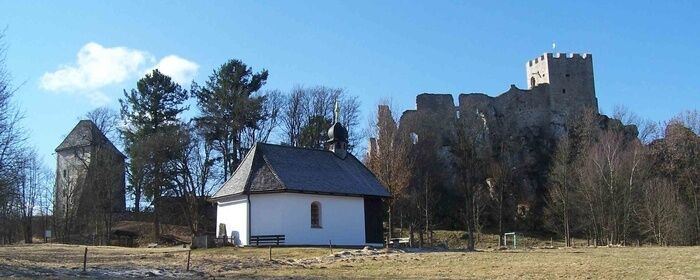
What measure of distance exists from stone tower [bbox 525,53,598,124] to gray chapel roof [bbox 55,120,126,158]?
4245 centimetres

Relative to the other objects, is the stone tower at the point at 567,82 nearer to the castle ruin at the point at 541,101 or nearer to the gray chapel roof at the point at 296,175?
the castle ruin at the point at 541,101

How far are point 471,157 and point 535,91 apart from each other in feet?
55.1

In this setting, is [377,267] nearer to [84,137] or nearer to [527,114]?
[84,137]

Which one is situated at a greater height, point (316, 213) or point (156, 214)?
point (156, 214)

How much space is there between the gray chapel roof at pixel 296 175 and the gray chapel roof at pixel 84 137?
23.4m

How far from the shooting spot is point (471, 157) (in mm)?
59531

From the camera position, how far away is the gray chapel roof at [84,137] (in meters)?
58.5

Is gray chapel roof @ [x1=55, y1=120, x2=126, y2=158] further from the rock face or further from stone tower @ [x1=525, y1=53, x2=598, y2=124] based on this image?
stone tower @ [x1=525, y1=53, x2=598, y2=124]

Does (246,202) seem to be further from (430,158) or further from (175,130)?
(430,158)

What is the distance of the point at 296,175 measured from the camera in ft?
123

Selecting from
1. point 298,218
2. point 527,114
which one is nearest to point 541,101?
point 527,114

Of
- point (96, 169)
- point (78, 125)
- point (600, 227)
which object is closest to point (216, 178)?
point (96, 169)

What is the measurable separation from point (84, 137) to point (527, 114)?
42412 mm

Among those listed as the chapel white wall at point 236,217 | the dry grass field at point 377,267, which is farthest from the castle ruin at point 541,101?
the dry grass field at point 377,267
